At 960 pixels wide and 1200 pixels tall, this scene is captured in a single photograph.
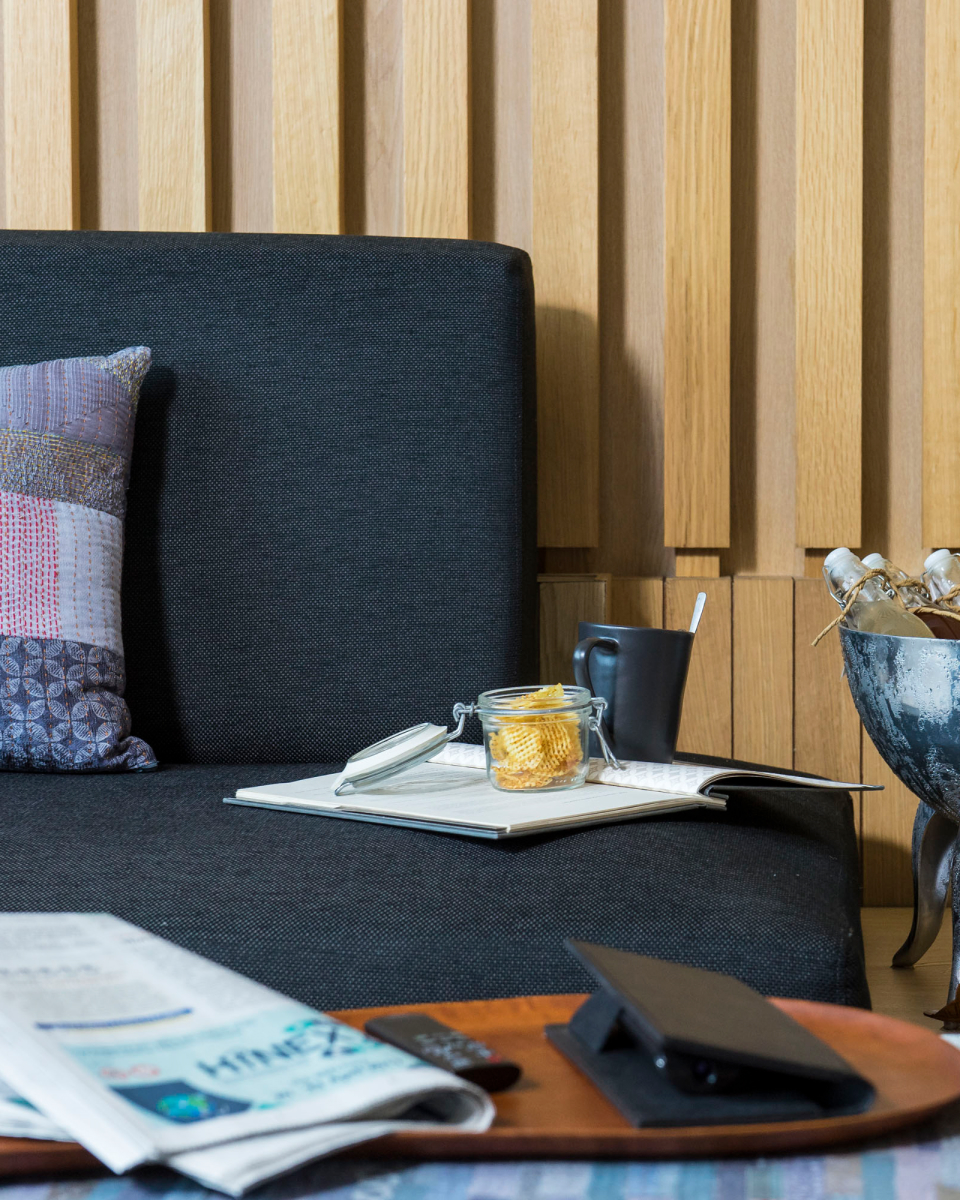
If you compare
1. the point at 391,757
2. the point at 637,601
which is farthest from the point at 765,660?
the point at 391,757

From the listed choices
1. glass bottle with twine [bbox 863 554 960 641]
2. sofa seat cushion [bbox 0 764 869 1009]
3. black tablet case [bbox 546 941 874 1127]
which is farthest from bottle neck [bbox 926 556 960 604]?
black tablet case [bbox 546 941 874 1127]

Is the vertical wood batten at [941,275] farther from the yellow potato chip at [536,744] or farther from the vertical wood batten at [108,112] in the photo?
the vertical wood batten at [108,112]

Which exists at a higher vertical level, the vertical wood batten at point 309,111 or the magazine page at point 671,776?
the vertical wood batten at point 309,111

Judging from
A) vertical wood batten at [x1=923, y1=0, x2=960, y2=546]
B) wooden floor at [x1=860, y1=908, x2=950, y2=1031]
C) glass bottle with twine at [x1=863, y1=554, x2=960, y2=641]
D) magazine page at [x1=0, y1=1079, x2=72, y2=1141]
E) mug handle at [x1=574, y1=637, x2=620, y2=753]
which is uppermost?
vertical wood batten at [x1=923, y1=0, x2=960, y2=546]

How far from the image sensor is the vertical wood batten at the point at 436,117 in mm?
1606

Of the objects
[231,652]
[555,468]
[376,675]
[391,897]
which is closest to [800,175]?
[555,468]

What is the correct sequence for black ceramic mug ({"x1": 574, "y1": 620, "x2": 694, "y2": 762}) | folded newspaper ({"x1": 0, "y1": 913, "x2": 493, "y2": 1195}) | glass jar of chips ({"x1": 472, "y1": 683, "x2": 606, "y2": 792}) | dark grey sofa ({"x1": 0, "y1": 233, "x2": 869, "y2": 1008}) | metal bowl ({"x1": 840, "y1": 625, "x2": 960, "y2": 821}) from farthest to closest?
dark grey sofa ({"x1": 0, "y1": 233, "x2": 869, "y2": 1008})
black ceramic mug ({"x1": 574, "y1": 620, "x2": 694, "y2": 762})
glass jar of chips ({"x1": 472, "y1": 683, "x2": 606, "y2": 792})
metal bowl ({"x1": 840, "y1": 625, "x2": 960, "y2": 821})
folded newspaper ({"x1": 0, "y1": 913, "x2": 493, "y2": 1195})

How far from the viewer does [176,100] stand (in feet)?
5.36

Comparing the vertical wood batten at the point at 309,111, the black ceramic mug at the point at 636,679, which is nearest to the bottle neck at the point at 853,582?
the black ceramic mug at the point at 636,679

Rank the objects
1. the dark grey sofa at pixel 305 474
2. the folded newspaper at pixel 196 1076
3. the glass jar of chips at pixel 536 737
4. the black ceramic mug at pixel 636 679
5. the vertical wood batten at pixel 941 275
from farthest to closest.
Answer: the vertical wood batten at pixel 941 275 → the dark grey sofa at pixel 305 474 → the black ceramic mug at pixel 636 679 → the glass jar of chips at pixel 536 737 → the folded newspaper at pixel 196 1076

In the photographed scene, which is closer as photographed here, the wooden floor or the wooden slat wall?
the wooden floor

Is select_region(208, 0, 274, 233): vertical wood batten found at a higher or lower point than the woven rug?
higher

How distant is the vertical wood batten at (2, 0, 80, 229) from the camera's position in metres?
1.63

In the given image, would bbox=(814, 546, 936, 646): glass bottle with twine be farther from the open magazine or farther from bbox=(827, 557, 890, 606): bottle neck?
the open magazine
